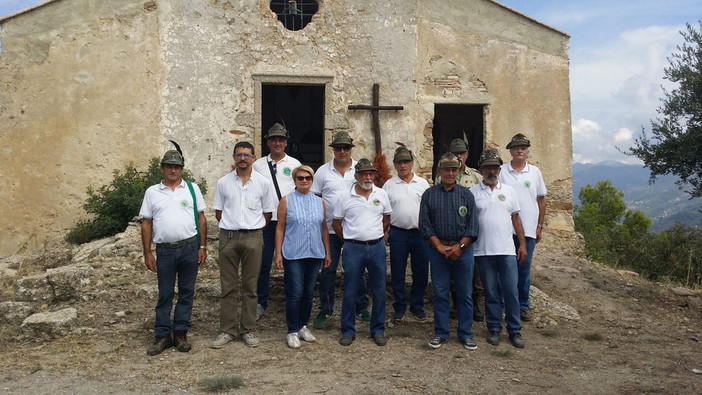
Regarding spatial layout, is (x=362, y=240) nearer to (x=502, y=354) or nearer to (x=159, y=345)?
(x=502, y=354)

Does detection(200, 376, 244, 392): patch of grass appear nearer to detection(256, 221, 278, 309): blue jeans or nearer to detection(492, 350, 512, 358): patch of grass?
detection(256, 221, 278, 309): blue jeans

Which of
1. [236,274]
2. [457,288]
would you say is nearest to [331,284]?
[236,274]

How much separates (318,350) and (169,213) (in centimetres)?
182

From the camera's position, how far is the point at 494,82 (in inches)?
424

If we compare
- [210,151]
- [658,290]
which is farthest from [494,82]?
[210,151]

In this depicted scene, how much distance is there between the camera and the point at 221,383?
4586 mm

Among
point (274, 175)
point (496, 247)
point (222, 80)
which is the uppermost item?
point (222, 80)

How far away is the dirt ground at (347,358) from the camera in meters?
4.70

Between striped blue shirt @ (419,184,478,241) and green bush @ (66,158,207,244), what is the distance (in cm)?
532

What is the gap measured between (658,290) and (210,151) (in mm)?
7271

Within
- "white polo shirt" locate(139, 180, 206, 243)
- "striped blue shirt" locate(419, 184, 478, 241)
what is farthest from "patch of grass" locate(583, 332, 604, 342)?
"white polo shirt" locate(139, 180, 206, 243)

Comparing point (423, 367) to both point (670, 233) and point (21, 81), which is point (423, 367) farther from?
point (670, 233)

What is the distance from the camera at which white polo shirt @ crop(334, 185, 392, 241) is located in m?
5.48

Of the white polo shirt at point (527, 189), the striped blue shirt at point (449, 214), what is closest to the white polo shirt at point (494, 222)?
the striped blue shirt at point (449, 214)
